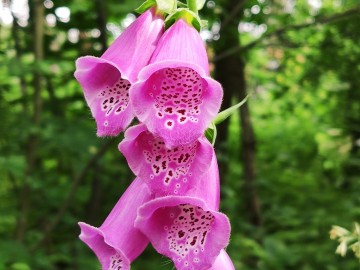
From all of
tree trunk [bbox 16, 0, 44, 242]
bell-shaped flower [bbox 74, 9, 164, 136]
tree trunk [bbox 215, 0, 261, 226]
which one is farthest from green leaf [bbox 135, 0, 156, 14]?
tree trunk [bbox 215, 0, 261, 226]

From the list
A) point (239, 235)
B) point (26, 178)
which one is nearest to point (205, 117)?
point (26, 178)

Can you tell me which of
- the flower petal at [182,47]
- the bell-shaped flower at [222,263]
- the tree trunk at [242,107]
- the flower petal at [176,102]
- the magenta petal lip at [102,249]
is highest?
the flower petal at [182,47]

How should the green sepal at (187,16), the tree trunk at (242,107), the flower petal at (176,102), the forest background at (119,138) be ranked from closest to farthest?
the flower petal at (176,102)
the green sepal at (187,16)
the forest background at (119,138)
the tree trunk at (242,107)

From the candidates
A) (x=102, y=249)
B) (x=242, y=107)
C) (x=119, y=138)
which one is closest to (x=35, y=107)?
(x=119, y=138)

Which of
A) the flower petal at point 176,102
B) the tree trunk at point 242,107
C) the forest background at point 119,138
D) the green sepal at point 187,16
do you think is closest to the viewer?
the flower petal at point 176,102

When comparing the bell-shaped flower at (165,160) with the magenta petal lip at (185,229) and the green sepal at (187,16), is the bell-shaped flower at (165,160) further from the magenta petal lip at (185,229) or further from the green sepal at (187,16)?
the green sepal at (187,16)

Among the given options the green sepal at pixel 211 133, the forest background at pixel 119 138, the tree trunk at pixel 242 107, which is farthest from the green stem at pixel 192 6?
the tree trunk at pixel 242 107
